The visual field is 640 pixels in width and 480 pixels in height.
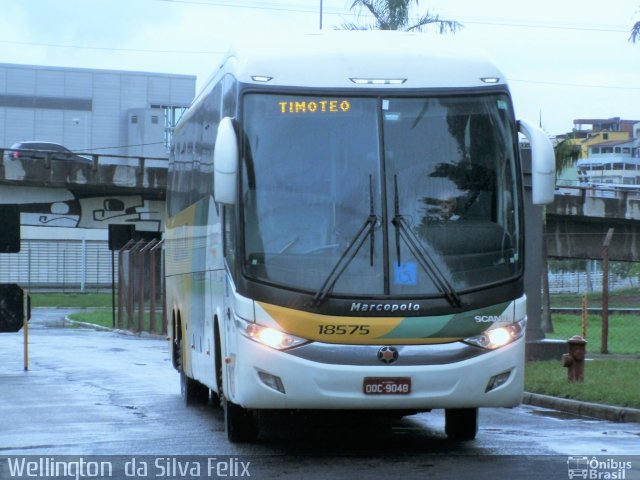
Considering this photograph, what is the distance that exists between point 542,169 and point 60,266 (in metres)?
66.7

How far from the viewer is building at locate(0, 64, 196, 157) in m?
99.5

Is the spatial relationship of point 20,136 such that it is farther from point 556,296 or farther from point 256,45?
point 256,45

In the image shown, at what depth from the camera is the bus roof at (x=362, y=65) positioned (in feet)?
35.8

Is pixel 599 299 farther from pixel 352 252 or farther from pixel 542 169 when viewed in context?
pixel 352 252

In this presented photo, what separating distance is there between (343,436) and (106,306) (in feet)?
152

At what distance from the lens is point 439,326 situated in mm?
10266

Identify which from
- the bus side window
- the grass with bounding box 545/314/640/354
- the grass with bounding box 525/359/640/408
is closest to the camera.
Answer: the bus side window

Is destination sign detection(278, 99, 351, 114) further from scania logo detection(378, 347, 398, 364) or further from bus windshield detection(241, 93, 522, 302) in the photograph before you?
scania logo detection(378, 347, 398, 364)

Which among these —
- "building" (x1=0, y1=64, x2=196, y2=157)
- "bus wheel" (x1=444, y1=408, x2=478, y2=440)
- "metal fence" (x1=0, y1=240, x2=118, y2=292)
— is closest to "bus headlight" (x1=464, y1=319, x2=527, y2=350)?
"bus wheel" (x1=444, y1=408, x2=478, y2=440)

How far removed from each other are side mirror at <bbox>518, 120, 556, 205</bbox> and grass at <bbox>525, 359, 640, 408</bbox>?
3.61 metres

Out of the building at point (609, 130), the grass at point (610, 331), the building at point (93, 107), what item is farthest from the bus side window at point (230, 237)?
the building at point (609, 130)

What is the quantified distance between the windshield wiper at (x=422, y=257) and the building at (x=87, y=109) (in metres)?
88.6

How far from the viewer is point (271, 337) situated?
405 inches

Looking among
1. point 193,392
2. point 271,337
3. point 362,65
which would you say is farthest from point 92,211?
point 271,337
